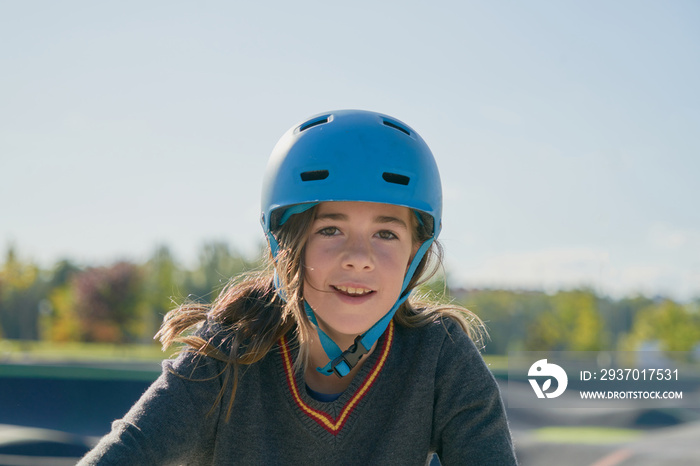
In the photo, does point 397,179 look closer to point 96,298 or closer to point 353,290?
point 353,290

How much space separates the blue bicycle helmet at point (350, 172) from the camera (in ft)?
7.14

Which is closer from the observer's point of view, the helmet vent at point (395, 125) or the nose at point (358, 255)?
the nose at point (358, 255)

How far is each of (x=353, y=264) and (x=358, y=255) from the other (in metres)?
0.04

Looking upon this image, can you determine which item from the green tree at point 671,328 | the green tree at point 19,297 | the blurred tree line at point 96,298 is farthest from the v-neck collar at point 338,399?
the green tree at point 19,297

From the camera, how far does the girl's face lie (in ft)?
7.07

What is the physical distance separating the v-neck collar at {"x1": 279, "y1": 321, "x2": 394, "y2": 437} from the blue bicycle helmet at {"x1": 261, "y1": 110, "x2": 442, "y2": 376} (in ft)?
0.39

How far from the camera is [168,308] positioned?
156 ft

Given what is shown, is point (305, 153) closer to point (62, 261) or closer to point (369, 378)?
point (369, 378)

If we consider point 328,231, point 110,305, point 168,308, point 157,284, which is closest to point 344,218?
point 328,231

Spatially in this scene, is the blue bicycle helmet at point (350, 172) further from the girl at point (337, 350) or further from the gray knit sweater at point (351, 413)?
the gray knit sweater at point (351, 413)

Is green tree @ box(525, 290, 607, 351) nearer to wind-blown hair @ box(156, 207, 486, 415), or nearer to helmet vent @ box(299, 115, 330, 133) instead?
wind-blown hair @ box(156, 207, 486, 415)

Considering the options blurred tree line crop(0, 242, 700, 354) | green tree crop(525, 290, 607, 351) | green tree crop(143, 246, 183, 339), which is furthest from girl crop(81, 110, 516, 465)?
green tree crop(143, 246, 183, 339)

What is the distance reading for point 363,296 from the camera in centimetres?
219

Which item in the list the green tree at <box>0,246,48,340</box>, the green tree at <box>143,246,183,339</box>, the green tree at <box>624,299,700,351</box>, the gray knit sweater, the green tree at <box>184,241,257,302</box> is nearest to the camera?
the gray knit sweater
